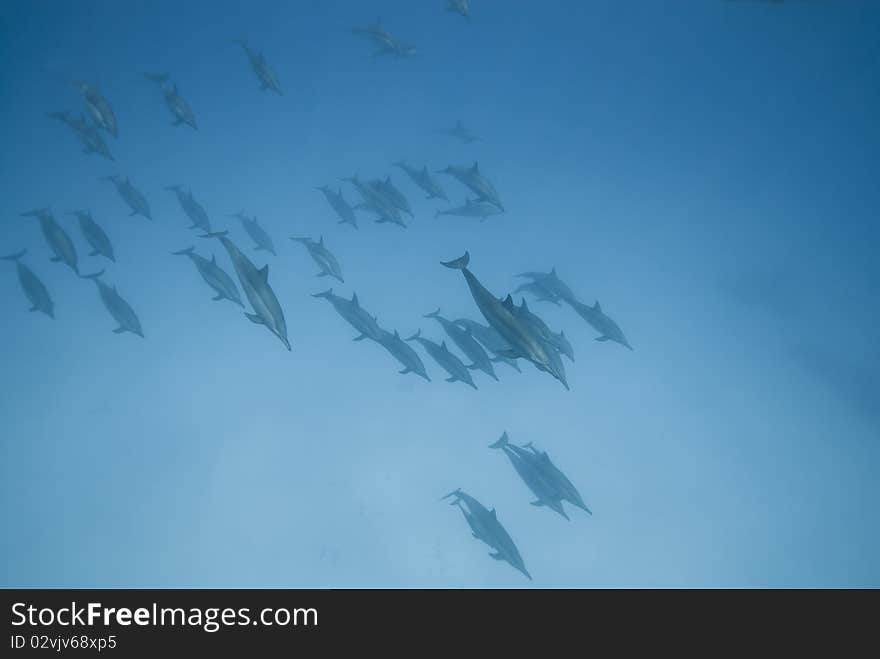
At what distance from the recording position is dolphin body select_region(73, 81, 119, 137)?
244 inches

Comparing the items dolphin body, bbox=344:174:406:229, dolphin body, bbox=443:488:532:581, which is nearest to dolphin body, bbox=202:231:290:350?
dolphin body, bbox=443:488:532:581

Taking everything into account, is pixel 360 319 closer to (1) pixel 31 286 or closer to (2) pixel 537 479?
(2) pixel 537 479

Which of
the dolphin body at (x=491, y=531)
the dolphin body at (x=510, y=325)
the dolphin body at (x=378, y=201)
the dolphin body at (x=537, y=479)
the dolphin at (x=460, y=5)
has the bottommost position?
the dolphin body at (x=491, y=531)

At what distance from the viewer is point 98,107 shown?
6215mm

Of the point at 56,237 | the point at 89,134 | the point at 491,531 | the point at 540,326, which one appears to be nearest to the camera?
the point at 540,326

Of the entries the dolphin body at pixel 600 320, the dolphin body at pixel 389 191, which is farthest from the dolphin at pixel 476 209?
the dolphin body at pixel 600 320

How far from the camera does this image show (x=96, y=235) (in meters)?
6.82

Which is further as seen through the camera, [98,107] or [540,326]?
[98,107]

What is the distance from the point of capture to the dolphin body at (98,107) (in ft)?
20.3

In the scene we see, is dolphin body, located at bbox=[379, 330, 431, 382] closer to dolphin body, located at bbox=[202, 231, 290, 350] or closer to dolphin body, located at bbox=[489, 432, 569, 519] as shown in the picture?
dolphin body, located at bbox=[489, 432, 569, 519]

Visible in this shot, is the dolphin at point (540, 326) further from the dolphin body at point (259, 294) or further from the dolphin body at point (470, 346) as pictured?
the dolphin body at point (259, 294)

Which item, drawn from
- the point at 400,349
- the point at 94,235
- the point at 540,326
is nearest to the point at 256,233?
the point at 94,235
